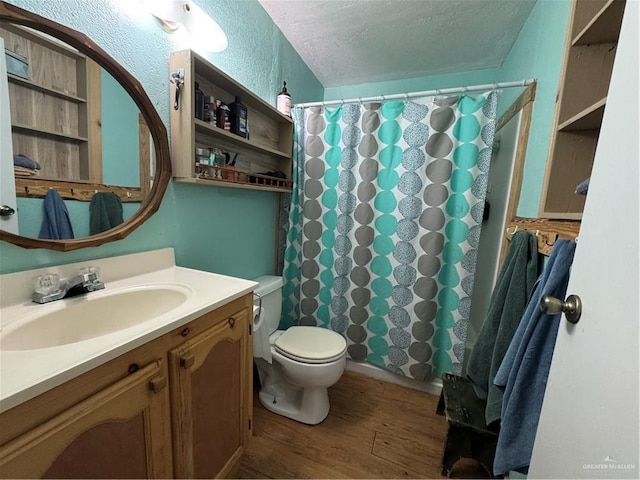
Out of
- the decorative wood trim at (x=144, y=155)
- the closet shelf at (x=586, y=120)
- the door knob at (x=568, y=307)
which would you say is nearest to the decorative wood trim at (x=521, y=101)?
the closet shelf at (x=586, y=120)

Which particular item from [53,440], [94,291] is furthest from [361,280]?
[53,440]

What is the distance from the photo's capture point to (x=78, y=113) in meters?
0.89

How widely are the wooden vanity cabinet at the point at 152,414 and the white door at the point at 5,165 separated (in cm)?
57

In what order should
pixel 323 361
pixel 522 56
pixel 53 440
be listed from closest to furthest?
pixel 53 440, pixel 323 361, pixel 522 56

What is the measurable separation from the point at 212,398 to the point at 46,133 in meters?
1.01

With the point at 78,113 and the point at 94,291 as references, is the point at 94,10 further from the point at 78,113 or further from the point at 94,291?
the point at 94,291

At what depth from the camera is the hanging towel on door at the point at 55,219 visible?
84cm

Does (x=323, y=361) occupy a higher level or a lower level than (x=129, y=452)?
lower

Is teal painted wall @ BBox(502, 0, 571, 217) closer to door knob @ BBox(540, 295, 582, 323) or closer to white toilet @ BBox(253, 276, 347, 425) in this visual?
door knob @ BBox(540, 295, 582, 323)

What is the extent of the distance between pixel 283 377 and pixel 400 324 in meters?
0.82

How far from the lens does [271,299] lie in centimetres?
167

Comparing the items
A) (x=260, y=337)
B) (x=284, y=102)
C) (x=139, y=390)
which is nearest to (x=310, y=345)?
(x=260, y=337)

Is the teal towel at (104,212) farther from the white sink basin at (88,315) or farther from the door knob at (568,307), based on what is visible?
the door knob at (568,307)

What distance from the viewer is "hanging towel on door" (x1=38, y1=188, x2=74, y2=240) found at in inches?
33.1
